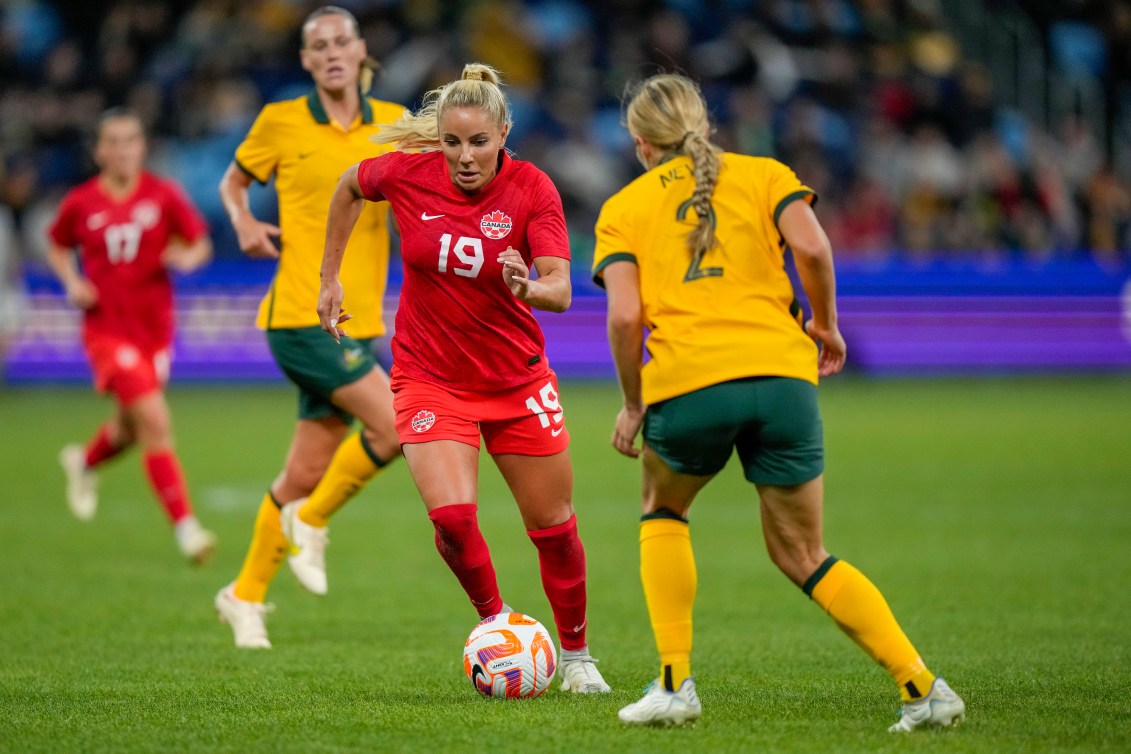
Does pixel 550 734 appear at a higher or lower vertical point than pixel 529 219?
lower

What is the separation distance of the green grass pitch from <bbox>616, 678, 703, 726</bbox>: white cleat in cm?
8

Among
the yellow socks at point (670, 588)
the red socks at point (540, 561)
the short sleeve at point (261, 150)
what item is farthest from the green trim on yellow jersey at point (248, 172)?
the yellow socks at point (670, 588)

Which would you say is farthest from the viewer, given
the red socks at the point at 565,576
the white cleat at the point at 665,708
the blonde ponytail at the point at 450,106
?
the red socks at the point at 565,576

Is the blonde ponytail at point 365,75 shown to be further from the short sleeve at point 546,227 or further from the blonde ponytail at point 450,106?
the short sleeve at point 546,227

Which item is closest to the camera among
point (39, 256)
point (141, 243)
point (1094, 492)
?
point (141, 243)

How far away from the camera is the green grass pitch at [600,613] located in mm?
5137

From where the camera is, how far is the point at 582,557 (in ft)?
19.8

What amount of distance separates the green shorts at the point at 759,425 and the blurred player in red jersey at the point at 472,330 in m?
0.81

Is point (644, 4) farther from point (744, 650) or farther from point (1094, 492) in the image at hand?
point (744, 650)

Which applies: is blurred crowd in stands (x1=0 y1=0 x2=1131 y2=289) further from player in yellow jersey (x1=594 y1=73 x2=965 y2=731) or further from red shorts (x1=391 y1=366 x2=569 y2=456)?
player in yellow jersey (x1=594 y1=73 x2=965 y2=731)

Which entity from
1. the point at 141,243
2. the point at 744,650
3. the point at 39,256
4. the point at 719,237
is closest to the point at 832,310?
the point at 719,237

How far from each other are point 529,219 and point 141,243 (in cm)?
528

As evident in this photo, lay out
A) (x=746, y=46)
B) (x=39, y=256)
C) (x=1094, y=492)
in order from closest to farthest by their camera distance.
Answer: (x=1094, y=492)
(x=39, y=256)
(x=746, y=46)

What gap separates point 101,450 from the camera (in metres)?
10.5
